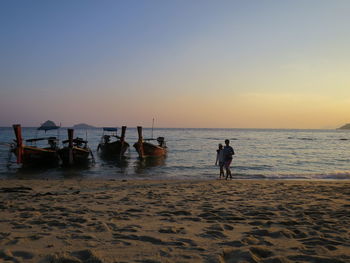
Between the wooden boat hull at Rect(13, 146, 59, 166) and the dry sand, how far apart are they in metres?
14.3

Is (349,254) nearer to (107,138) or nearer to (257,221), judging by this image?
(257,221)

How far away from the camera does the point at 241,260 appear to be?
373cm

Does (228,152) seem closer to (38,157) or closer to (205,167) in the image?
(205,167)

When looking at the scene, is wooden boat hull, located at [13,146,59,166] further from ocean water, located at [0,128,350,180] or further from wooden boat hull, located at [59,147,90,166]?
ocean water, located at [0,128,350,180]

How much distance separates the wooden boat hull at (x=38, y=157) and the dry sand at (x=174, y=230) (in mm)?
14275

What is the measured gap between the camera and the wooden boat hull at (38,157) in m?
20.9

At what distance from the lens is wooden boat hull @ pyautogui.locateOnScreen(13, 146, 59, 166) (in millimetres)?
20938

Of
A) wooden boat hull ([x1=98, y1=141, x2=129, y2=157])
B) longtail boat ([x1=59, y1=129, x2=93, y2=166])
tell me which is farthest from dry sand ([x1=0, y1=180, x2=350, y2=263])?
wooden boat hull ([x1=98, y1=141, x2=129, y2=157])

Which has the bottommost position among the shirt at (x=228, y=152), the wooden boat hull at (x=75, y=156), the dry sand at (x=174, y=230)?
the wooden boat hull at (x=75, y=156)

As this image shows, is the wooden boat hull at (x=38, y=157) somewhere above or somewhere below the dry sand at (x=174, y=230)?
below

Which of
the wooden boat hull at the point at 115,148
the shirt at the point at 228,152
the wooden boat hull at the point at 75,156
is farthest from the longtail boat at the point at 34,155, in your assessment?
the shirt at the point at 228,152

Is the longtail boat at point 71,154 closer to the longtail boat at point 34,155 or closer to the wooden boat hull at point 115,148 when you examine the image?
the longtail boat at point 34,155

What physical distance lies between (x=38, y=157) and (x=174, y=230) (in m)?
19.3

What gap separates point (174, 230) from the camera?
16.4 ft
